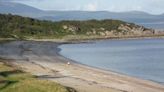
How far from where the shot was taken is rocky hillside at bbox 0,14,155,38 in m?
152

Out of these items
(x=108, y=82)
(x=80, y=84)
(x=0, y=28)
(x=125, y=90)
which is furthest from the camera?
(x=0, y=28)

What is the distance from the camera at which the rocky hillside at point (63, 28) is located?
15225 cm

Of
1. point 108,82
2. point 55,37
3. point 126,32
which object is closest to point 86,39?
point 55,37

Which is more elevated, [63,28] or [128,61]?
[128,61]

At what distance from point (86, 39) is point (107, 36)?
33.8 feet

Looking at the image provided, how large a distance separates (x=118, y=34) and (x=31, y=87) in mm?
137746

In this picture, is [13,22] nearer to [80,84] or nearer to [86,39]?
[86,39]

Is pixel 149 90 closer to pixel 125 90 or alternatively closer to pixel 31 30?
pixel 125 90

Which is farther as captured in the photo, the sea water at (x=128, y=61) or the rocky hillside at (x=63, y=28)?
the rocky hillside at (x=63, y=28)

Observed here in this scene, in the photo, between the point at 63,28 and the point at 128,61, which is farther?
the point at 63,28

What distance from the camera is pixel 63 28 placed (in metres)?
165

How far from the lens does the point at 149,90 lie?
115 ft

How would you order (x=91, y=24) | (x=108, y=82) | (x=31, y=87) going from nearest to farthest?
(x=31, y=87) < (x=108, y=82) < (x=91, y=24)

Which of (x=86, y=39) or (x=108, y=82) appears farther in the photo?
(x=86, y=39)
